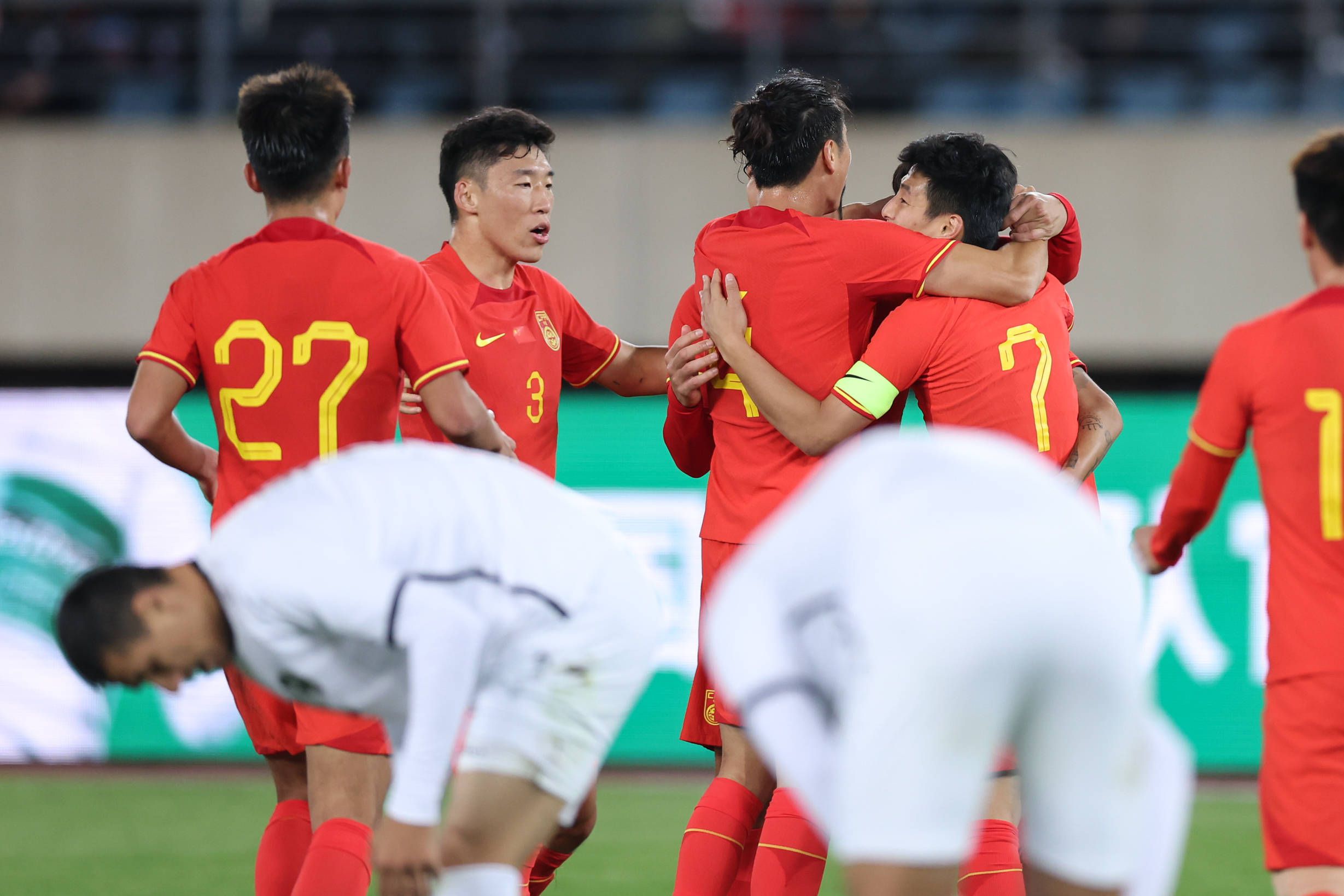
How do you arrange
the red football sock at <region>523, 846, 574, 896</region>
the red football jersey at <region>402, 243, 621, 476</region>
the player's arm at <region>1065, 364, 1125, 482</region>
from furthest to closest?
1. the red football sock at <region>523, 846, 574, 896</region>
2. the red football jersey at <region>402, 243, 621, 476</region>
3. the player's arm at <region>1065, 364, 1125, 482</region>

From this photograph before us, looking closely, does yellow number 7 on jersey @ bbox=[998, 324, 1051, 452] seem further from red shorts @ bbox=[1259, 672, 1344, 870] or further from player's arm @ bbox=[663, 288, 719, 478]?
red shorts @ bbox=[1259, 672, 1344, 870]

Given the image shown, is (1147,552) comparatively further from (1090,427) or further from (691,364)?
(691,364)

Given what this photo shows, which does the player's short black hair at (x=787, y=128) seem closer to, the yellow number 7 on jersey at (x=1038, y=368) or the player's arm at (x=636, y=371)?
the yellow number 7 on jersey at (x=1038, y=368)

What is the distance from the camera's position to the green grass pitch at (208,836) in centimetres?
563

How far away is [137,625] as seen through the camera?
7.91 feet

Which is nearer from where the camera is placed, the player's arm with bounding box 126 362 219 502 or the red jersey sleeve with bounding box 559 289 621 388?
the player's arm with bounding box 126 362 219 502

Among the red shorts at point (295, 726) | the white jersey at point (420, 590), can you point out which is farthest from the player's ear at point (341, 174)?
the red shorts at point (295, 726)

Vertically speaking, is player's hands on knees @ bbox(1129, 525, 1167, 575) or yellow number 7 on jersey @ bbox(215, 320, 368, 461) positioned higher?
yellow number 7 on jersey @ bbox(215, 320, 368, 461)

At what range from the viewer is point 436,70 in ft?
32.8

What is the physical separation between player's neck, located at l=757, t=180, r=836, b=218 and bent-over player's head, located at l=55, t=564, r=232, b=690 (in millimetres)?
1761

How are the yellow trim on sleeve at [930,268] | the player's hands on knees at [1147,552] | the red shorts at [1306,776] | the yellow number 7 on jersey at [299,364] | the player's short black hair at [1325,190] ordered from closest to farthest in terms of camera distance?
the red shorts at [1306,776] < the player's short black hair at [1325,190] < the player's hands on knees at [1147,552] < the yellow number 7 on jersey at [299,364] < the yellow trim on sleeve at [930,268]

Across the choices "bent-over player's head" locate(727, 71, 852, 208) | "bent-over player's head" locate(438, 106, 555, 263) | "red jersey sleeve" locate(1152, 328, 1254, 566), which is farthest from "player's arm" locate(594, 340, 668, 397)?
"red jersey sleeve" locate(1152, 328, 1254, 566)

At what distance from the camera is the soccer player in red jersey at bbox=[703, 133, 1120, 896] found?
134 inches

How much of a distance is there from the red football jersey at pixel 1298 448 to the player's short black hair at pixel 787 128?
1.20m
